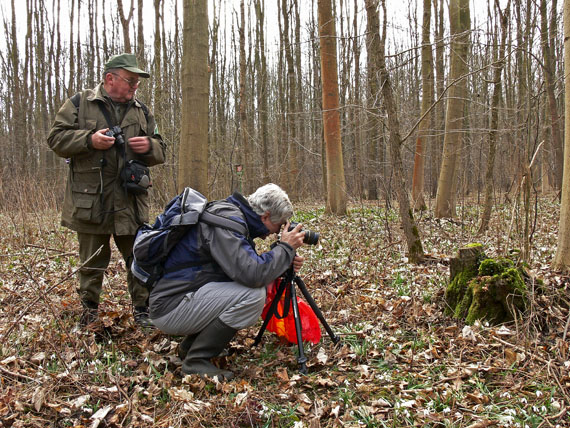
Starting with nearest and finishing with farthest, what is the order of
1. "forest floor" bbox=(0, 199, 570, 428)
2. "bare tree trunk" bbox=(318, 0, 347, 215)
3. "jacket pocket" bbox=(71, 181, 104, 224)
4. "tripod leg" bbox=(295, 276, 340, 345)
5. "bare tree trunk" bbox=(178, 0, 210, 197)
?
"forest floor" bbox=(0, 199, 570, 428), "tripod leg" bbox=(295, 276, 340, 345), "jacket pocket" bbox=(71, 181, 104, 224), "bare tree trunk" bbox=(178, 0, 210, 197), "bare tree trunk" bbox=(318, 0, 347, 215)

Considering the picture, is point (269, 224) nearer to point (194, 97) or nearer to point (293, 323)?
point (293, 323)

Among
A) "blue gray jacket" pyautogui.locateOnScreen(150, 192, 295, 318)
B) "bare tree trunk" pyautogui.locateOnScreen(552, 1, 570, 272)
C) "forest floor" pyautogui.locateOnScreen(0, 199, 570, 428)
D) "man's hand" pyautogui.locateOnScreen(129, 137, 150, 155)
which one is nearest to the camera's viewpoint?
"forest floor" pyautogui.locateOnScreen(0, 199, 570, 428)

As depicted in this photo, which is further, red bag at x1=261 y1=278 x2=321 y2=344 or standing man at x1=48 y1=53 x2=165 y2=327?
standing man at x1=48 y1=53 x2=165 y2=327

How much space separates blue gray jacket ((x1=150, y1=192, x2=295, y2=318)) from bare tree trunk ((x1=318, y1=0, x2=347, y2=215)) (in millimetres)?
6667

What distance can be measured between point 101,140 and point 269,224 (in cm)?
159

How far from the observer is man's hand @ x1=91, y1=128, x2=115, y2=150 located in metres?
3.54

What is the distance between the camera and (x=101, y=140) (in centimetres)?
354

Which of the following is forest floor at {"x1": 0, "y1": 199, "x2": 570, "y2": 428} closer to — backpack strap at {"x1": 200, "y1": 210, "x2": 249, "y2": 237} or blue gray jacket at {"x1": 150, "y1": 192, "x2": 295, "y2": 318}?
blue gray jacket at {"x1": 150, "y1": 192, "x2": 295, "y2": 318}

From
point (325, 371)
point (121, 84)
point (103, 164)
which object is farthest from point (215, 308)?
point (121, 84)

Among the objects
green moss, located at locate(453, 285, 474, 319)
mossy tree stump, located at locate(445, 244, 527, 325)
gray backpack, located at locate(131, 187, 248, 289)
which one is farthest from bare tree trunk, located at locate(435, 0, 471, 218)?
gray backpack, located at locate(131, 187, 248, 289)

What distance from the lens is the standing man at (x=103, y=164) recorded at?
360 centimetres

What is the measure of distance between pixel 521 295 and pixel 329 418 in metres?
2.03

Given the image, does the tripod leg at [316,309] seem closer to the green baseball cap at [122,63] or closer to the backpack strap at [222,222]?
the backpack strap at [222,222]

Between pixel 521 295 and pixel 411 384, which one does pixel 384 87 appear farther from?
pixel 411 384
